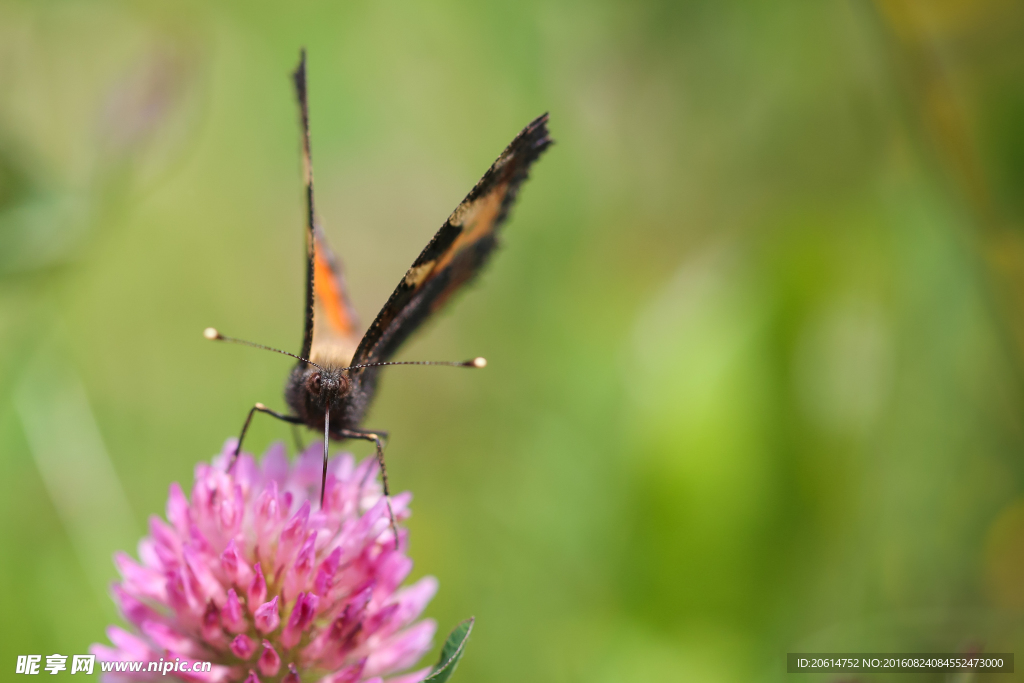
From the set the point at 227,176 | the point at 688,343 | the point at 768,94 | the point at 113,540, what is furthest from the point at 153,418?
the point at 768,94

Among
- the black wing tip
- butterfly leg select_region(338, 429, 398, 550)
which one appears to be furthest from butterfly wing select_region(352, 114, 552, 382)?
butterfly leg select_region(338, 429, 398, 550)

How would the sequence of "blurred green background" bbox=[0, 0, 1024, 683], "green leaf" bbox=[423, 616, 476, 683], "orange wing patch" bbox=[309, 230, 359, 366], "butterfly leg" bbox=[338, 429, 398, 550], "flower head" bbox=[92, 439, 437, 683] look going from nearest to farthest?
"green leaf" bbox=[423, 616, 476, 683] < "flower head" bbox=[92, 439, 437, 683] < "butterfly leg" bbox=[338, 429, 398, 550] < "orange wing patch" bbox=[309, 230, 359, 366] < "blurred green background" bbox=[0, 0, 1024, 683]

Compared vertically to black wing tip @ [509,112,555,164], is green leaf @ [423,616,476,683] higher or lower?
lower

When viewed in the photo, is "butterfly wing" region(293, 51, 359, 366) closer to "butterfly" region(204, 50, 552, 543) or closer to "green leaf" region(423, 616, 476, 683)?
"butterfly" region(204, 50, 552, 543)

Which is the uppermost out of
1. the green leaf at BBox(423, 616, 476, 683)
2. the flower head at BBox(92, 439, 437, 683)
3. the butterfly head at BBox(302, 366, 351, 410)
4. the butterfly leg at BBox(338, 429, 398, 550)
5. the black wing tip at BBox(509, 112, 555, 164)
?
the black wing tip at BBox(509, 112, 555, 164)

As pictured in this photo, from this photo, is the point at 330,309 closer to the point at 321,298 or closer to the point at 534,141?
the point at 321,298

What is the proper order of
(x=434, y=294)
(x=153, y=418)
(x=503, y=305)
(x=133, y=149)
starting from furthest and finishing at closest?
(x=503, y=305)
(x=153, y=418)
(x=133, y=149)
(x=434, y=294)

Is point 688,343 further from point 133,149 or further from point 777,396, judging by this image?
point 133,149
